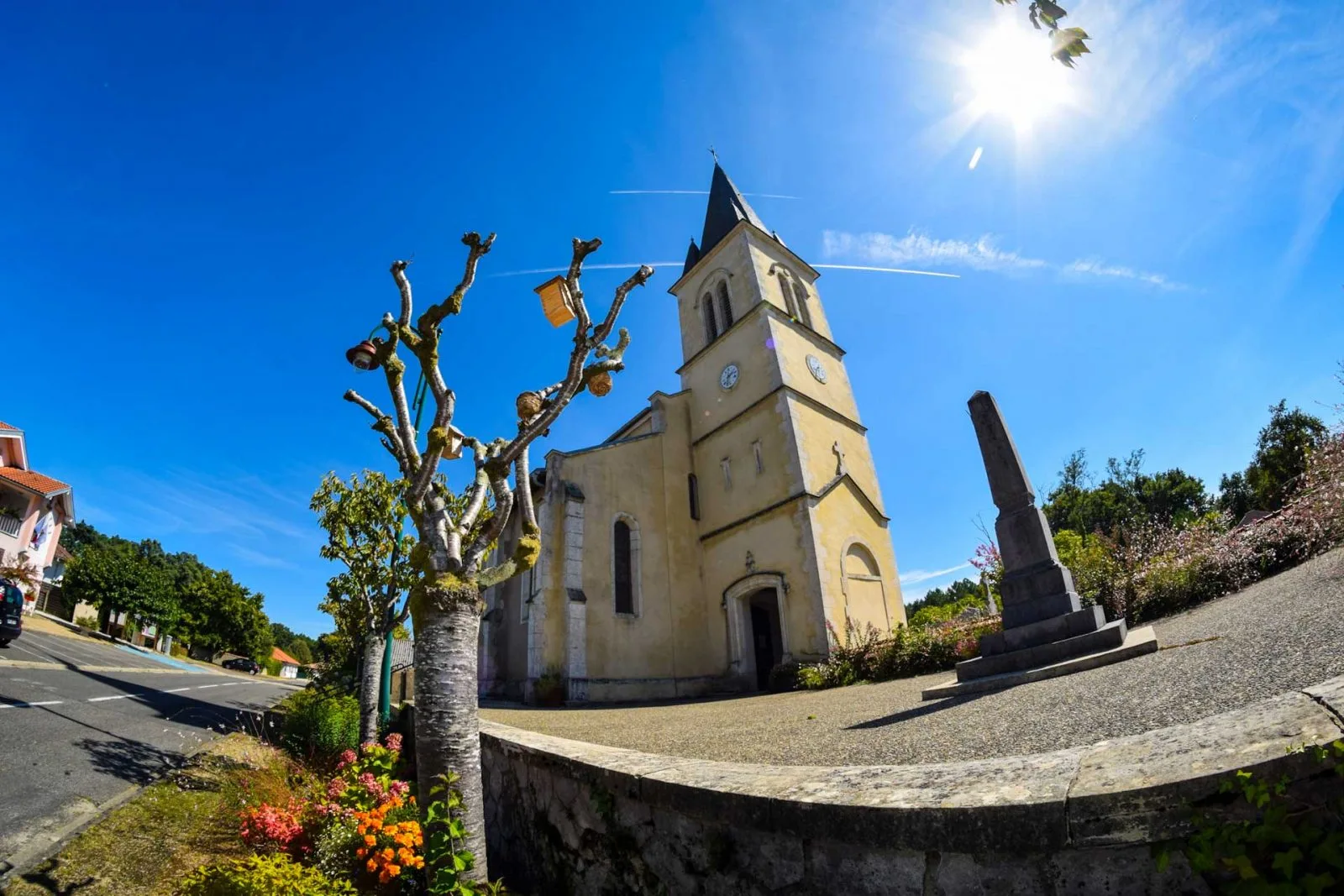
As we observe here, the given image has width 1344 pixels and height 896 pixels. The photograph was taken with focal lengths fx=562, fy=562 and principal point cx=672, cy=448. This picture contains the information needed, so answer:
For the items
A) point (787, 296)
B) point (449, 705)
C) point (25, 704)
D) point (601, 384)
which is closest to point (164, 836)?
point (449, 705)

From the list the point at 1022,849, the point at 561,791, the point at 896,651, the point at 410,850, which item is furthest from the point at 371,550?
the point at 1022,849

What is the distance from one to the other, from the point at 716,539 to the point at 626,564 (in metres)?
2.75

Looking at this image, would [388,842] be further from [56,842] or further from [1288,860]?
[1288,860]

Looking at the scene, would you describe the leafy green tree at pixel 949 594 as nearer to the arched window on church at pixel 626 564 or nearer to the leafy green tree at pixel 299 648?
the arched window on church at pixel 626 564

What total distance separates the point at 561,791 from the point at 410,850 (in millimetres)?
1467

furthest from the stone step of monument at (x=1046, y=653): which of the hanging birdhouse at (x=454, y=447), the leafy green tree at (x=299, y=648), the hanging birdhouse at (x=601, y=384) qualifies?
the leafy green tree at (x=299, y=648)

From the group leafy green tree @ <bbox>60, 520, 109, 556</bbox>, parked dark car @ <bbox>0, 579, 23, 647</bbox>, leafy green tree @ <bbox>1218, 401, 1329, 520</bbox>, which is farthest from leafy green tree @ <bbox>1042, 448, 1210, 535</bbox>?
leafy green tree @ <bbox>60, 520, 109, 556</bbox>

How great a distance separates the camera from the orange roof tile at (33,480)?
2848 cm

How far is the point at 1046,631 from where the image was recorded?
21.4 ft

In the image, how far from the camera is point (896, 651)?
10.1m

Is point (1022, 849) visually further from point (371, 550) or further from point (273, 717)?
point (273, 717)

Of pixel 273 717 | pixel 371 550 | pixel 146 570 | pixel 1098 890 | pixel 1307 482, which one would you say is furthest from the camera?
pixel 146 570

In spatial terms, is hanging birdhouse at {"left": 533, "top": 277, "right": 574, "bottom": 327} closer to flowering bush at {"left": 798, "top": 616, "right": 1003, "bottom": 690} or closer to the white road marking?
flowering bush at {"left": 798, "top": 616, "right": 1003, "bottom": 690}

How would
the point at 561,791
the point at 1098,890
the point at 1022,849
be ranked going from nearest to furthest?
the point at 1098,890
the point at 1022,849
the point at 561,791
